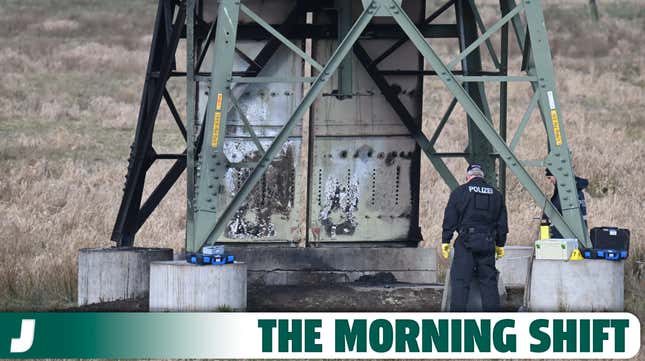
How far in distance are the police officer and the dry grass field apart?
2.44m

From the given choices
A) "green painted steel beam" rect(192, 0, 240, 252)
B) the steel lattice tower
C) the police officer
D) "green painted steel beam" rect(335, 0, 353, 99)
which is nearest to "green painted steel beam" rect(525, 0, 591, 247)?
the police officer

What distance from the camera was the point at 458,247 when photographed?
603 inches

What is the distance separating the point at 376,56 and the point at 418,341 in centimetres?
641

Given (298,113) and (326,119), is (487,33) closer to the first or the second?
(298,113)

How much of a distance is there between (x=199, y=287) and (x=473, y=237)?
3.03 meters

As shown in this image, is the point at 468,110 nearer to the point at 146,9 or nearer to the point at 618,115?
the point at 618,115

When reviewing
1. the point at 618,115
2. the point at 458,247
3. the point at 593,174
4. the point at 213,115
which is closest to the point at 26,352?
the point at 213,115

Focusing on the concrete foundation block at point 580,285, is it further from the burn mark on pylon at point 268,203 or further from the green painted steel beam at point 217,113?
the burn mark on pylon at point 268,203

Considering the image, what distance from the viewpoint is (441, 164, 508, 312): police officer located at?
15.3 m

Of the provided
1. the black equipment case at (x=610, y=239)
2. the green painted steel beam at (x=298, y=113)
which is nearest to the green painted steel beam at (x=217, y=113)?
the green painted steel beam at (x=298, y=113)

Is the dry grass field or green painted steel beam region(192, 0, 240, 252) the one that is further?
the dry grass field

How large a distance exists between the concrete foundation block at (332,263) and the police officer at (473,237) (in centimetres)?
366

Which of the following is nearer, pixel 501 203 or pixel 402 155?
pixel 501 203

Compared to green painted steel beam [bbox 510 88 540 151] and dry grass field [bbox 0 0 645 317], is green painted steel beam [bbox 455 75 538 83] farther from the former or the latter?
dry grass field [bbox 0 0 645 317]
